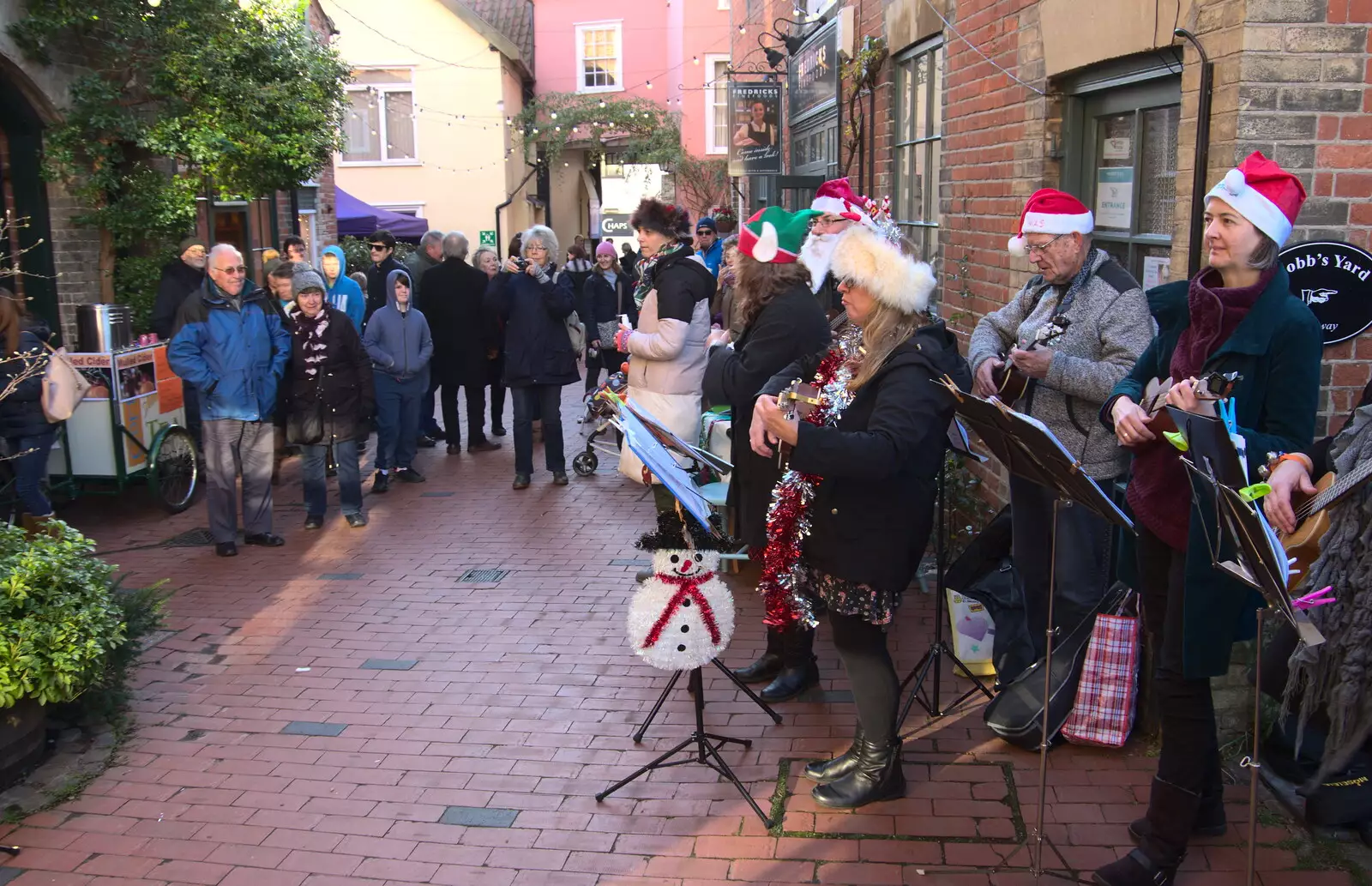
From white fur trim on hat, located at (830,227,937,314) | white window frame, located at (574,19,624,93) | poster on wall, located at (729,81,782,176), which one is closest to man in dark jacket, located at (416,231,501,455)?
poster on wall, located at (729,81,782,176)

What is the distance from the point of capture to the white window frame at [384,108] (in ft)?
91.8

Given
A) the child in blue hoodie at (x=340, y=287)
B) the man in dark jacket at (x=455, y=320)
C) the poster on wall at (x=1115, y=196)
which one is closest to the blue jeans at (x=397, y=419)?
the man in dark jacket at (x=455, y=320)

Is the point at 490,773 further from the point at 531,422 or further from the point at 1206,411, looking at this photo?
the point at 531,422

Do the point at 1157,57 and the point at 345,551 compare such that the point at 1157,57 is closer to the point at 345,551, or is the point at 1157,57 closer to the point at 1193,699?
the point at 1193,699

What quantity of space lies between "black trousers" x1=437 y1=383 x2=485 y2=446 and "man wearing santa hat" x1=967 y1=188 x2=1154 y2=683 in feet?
23.3

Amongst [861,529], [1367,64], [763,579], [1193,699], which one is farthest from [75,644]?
[1367,64]

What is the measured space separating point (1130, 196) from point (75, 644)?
490 cm

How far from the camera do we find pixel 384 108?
28156mm

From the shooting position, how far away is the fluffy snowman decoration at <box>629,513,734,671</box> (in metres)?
4.25

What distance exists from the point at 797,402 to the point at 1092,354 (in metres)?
1.23

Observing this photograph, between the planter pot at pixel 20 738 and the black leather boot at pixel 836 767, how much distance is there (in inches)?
120

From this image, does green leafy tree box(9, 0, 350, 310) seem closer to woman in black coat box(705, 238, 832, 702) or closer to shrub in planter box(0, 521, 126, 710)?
shrub in planter box(0, 521, 126, 710)

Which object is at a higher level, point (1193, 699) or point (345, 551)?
point (1193, 699)

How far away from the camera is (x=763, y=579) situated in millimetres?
4242
